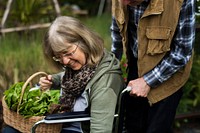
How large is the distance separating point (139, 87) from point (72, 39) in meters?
0.54

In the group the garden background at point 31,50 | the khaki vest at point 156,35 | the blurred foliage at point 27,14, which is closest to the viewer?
the khaki vest at point 156,35

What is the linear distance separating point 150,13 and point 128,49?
484 millimetres

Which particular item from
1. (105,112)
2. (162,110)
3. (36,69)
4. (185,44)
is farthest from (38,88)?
(36,69)

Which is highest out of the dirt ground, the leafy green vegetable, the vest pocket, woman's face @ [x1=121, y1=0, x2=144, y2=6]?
woman's face @ [x1=121, y1=0, x2=144, y2=6]

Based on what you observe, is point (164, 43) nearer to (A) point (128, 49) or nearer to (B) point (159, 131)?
(A) point (128, 49)

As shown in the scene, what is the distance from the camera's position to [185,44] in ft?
9.02

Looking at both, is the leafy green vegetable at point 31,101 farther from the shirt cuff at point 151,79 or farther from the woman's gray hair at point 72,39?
the shirt cuff at point 151,79

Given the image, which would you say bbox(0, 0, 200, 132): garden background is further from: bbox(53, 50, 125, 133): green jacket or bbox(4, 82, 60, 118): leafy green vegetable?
bbox(53, 50, 125, 133): green jacket

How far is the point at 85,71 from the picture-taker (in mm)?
2898

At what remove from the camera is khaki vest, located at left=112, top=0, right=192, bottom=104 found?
105 inches

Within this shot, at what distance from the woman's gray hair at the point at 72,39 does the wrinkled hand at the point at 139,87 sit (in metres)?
0.30

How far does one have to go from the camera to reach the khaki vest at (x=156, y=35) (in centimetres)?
267

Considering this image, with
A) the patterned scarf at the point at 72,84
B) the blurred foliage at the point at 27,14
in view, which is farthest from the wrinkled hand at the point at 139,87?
the blurred foliage at the point at 27,14

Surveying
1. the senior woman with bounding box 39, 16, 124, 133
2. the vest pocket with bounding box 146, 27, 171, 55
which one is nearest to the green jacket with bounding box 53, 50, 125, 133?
the senior woman with bounding box 39, 16, 124, 133
